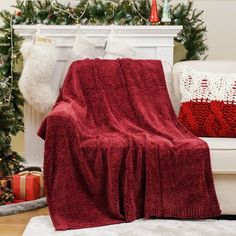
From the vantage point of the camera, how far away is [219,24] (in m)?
3.68

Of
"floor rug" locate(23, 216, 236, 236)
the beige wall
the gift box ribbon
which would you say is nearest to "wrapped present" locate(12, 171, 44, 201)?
the gift box ribbon

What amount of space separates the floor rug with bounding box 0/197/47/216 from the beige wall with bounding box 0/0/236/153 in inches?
71.6

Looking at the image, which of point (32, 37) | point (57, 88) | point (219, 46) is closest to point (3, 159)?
point (57, 88)

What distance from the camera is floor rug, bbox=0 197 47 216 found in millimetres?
2574

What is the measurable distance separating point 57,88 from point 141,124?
82cm

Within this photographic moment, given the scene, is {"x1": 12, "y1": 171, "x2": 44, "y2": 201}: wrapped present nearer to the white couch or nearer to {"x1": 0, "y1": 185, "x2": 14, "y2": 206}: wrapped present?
{"x1": 0, "y1": 185, "x2": 14, "y2": 206}: wrapped present

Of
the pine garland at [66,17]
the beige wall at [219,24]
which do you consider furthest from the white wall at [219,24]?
the pine garland at [66,17]

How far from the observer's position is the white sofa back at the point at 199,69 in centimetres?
297

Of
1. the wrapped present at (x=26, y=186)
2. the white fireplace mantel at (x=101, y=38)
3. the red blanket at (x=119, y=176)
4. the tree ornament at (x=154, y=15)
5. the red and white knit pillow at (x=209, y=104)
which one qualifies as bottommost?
the wrapped present at (x=26, y=186)

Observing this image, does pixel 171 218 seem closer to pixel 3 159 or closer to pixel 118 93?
pixel 118 93

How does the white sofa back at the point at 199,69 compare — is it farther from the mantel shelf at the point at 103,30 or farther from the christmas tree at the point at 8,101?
the christmas tree at the point at 8,101

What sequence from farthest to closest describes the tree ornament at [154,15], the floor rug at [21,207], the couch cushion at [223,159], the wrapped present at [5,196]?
the tree ornament at [154,15]
the wrapped present at [5,196]
the floor rug at [21,207]
the couch cushion at [223,159]

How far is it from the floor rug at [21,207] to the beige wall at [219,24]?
1.82 m

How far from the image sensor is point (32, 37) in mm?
3188
